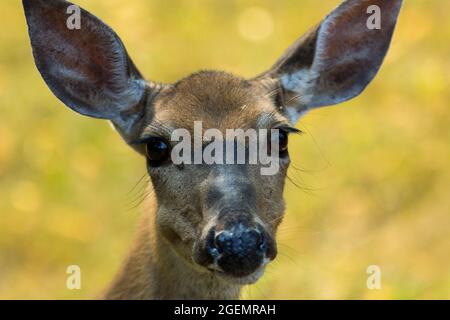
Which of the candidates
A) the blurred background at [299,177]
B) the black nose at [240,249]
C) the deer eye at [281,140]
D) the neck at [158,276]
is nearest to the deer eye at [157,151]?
the neck at [158,276]

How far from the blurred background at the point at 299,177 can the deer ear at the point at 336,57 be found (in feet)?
8.04

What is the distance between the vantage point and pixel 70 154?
1381cm

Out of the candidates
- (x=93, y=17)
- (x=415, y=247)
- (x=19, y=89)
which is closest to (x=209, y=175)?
(x=93, y=17)

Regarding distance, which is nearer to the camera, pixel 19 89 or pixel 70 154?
pixel 70 154

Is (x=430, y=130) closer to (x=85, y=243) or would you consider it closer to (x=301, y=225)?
(x=301, y=225)

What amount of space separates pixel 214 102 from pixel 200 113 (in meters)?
0.13

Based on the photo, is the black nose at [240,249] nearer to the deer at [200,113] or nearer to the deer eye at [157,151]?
the deer at [200,113]

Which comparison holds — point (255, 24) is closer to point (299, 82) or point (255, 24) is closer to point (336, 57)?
point (336, 57)

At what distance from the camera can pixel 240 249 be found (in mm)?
7145

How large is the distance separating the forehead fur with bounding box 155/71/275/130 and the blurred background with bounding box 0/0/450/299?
2868mm

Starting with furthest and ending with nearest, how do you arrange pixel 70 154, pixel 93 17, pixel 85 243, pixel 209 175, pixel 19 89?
pixel 19 89, pixel 70 154, pixel 85 243, pixel 93 17, pixel 209 175

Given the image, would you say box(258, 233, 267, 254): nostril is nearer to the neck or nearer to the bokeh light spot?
the neck

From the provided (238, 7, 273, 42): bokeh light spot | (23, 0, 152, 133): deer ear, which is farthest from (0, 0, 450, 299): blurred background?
(23, 0, 152, 133): deer ear

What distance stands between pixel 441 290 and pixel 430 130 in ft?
9.85
